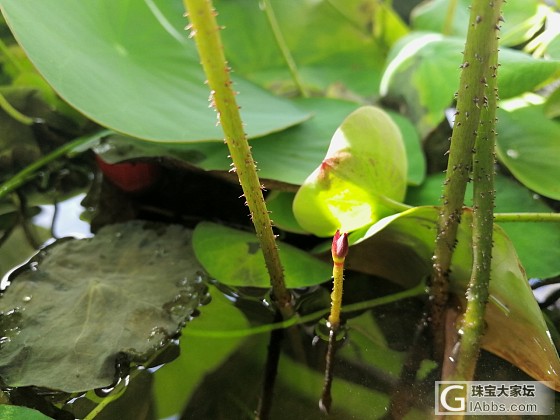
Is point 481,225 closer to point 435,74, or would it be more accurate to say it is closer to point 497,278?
point 497,278

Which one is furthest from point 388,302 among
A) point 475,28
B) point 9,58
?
point 9,58

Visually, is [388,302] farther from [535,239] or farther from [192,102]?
Result: [192,102]

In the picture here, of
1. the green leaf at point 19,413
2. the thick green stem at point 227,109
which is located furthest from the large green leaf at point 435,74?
the green leaf at point 19,413

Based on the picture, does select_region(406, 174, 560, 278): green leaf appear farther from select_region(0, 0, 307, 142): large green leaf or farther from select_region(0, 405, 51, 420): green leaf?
select_region(0, 405, 51, 420): green leaf

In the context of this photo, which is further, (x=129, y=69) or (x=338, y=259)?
(x=129, y=69)

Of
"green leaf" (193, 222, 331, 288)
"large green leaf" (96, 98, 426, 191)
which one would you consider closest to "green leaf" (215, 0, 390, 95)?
"large green leaf" (96, 98, 426, 191)

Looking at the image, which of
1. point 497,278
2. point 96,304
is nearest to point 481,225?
point 497,278

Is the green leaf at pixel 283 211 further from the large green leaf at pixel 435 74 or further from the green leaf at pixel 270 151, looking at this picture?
the large green leaf at pixel 435 74
